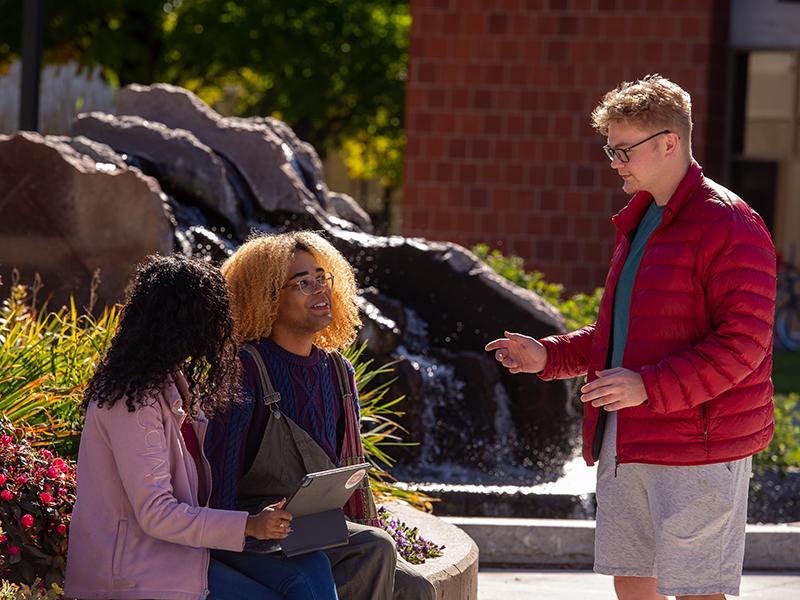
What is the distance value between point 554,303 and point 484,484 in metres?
2.78

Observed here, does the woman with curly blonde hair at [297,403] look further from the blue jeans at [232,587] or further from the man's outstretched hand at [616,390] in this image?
the man's outstretched hand at [616,390]

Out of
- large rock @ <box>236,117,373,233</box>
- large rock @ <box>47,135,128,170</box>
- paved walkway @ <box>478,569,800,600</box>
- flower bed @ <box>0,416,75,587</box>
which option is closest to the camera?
flower bed @ <box>0,416,75,587</box>

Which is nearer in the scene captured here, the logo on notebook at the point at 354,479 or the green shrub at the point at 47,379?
the logo on notebook at the point at 354,479

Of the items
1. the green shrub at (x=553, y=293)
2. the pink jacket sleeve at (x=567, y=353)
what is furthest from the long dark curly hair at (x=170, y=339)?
the green shrub at (x=553, y=293)

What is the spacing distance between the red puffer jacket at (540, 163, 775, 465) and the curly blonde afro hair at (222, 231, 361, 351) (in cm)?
98

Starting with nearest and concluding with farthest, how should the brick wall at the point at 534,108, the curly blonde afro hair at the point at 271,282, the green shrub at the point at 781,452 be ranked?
the curly blonde afro hair at the point at 271,282
the green shrub at the point at 781,452
the brick wall at the point at 534,108

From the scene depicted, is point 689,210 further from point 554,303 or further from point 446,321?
point 554,303

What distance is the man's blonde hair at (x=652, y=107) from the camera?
14.3 ft

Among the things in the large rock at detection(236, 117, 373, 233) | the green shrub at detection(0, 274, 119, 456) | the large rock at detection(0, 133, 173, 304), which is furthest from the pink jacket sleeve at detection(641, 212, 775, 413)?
the large rock at detection(236, 117, 373, 233)

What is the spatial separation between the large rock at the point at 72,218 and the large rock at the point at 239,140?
64.5 inches

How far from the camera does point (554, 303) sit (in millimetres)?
11438

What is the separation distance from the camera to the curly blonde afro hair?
4738 millimetres

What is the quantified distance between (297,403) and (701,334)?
3.78 feet

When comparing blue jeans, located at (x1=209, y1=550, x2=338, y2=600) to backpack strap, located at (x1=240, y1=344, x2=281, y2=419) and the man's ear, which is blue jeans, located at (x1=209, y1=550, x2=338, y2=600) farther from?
the man's ear
